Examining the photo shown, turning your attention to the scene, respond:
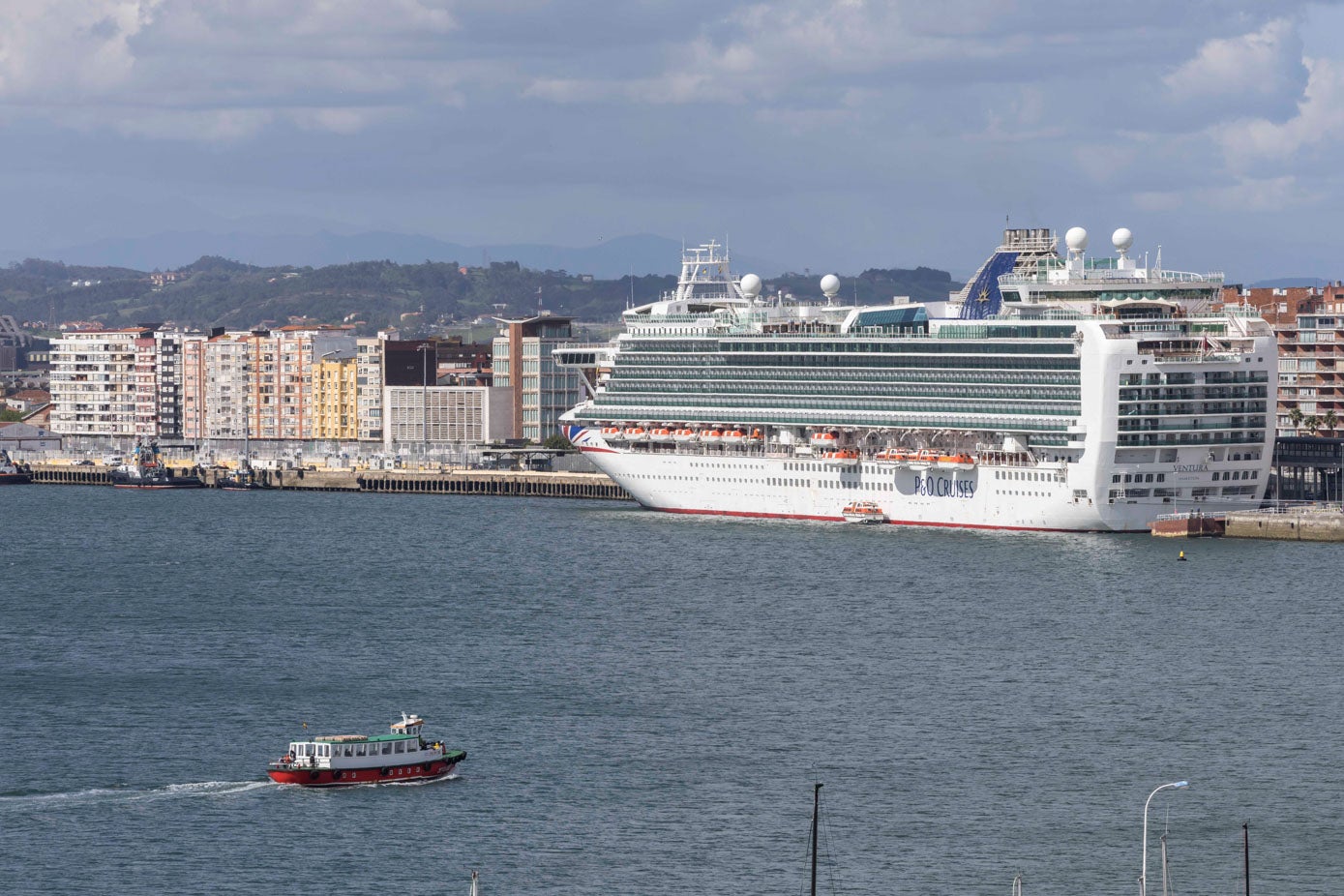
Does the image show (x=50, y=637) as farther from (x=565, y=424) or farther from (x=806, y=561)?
(x=565, y=424)

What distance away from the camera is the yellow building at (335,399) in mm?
163375

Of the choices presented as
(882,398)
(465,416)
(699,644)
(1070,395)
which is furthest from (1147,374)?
(465,416)

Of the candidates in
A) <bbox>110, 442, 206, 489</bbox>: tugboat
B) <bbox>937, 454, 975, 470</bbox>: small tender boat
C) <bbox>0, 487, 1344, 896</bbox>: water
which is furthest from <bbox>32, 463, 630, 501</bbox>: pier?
<bbox>0, 487, 1344, 896</bbox>: water

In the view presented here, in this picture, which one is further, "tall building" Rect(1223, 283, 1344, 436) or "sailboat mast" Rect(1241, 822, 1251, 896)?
"tall building" Rect(1223, 283, 1344, 436)

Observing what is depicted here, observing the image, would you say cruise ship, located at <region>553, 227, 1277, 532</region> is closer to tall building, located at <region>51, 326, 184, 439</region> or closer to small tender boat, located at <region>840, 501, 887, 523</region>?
small tender boat, located at <region>840, 501, 887, 523</region>

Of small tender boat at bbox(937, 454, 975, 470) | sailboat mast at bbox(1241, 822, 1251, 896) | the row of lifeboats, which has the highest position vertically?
the row of lifeboats

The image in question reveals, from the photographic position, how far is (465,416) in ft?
498

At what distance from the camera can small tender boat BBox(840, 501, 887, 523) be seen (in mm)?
91662

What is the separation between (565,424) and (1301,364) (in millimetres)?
33537

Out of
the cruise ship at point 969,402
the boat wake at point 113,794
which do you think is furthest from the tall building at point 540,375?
the boat wake at point 113,794

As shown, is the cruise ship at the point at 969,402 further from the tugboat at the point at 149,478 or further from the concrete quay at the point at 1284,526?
the tugboat at the point at 149,478

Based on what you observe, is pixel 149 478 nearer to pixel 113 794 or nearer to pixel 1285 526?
pixel 1285 526

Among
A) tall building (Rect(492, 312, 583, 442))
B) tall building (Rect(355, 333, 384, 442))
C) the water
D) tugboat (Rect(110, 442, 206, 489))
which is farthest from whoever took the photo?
tall building (Rect(355, 333, 384, 442))

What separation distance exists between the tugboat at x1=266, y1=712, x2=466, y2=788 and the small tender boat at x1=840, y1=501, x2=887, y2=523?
46.6 meters
